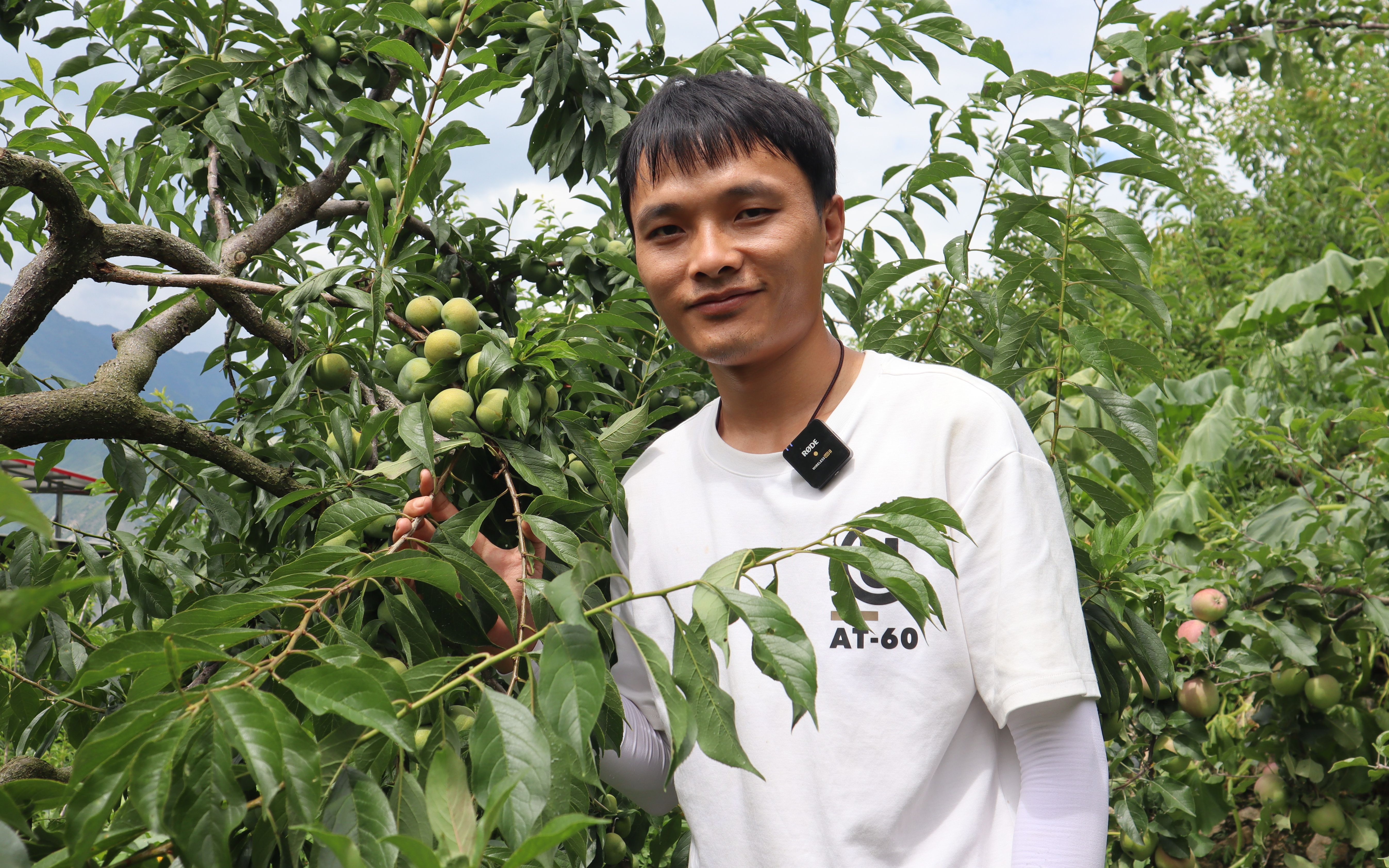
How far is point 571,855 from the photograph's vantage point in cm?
93

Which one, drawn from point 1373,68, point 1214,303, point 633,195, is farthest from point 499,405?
point 1373,68

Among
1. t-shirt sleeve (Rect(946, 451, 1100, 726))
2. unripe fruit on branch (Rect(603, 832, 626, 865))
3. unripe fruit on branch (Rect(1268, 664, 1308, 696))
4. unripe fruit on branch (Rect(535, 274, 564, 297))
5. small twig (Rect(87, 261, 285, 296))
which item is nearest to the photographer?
t-shirt sleeve (Rect(946, 451, 1100, 726))

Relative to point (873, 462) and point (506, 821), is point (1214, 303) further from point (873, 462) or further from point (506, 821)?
point (506, 821)

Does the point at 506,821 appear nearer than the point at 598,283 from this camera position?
Yes

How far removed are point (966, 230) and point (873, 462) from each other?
58cm

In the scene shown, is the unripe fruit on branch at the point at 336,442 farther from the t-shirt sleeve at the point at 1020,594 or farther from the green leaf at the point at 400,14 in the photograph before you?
the t-shirt sleeve at the point at 1020,594

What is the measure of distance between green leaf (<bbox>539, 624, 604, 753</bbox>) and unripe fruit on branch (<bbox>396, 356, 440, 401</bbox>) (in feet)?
2.09

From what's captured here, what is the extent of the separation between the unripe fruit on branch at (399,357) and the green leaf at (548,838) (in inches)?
40.9

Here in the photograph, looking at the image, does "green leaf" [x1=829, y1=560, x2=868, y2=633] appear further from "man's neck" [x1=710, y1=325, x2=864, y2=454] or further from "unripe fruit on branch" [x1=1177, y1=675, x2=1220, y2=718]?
"unripe fruit on branch" [x1=1177, y1=675, x2=1220, y2=718]

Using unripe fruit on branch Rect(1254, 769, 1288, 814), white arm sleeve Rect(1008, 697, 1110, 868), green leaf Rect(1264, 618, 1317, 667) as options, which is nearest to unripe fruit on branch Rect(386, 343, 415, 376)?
white arm sleeve Rect(1008, 697, 1110, 868)

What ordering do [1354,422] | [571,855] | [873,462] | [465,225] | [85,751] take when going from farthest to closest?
1. [1354,422]
2. [465,225]
3. [873,462]
4. [571,855]
5. [85,751]

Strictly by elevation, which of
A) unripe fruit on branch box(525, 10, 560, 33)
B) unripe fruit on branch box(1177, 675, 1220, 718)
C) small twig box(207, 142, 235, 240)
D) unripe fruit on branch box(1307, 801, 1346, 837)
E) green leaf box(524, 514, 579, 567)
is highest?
unripe fruit on branch box(525, 10, 560, 33)

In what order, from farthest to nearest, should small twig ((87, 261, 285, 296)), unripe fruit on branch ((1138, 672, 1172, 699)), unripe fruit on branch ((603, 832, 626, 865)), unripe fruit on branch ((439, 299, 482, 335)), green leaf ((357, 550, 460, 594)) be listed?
unripe fruit on branch ((1138, 672, 1172, 699)), unripe fruit on branch ((603, 832, 626, 865)), unripe fruit on branch ((439, 299, 482, 335)), small twig ((87, 261, 285, 296)), green leaf ((357, 550, 460, 594))

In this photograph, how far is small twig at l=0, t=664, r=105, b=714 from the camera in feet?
3.95
